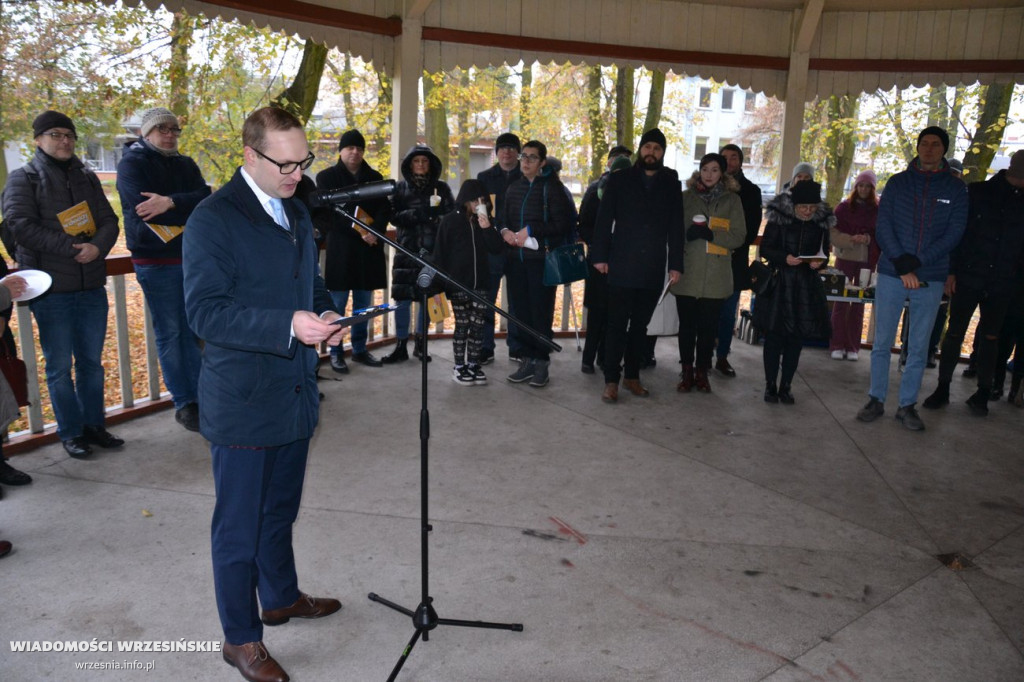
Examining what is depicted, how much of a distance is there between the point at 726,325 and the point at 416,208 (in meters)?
2.82

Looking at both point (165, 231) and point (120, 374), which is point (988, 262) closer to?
point (165, 231)

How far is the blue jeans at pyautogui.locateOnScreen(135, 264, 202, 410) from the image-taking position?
495cm

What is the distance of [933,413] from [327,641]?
4.96 meters

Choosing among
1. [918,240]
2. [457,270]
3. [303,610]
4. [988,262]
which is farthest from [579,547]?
[988,262]

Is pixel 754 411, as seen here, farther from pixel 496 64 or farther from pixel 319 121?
pixel 319 121

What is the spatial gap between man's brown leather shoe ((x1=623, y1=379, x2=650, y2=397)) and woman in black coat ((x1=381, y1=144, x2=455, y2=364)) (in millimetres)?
1841

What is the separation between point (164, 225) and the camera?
482 centimetres

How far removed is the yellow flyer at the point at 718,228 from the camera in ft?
20.0

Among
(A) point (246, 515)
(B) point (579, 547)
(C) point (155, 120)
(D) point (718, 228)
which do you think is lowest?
(B) point (579, 547)

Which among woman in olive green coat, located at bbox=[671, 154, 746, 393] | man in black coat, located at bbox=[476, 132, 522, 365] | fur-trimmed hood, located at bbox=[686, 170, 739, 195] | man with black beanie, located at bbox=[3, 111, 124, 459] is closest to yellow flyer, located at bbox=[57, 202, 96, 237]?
man with black beanie, located at bbox=[3, 111, 124, 459]

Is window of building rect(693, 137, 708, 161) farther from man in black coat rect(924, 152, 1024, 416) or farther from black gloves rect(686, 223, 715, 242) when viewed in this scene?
black gloves rect(686, 223, 715, 242)

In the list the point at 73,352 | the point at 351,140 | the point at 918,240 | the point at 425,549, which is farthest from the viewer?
the point at 351,140

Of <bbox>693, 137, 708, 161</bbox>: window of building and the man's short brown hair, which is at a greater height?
<bbox>693, 137, 708, 161</bbox>: window of building

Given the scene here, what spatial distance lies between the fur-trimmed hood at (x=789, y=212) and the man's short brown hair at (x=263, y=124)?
4.56 metres
